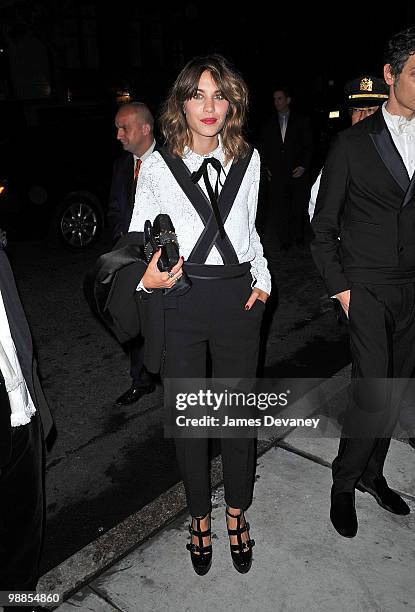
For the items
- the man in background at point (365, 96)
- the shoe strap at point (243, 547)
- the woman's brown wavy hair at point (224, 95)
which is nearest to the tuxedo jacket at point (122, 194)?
the woman's brown wavy hair at point (224, 95)

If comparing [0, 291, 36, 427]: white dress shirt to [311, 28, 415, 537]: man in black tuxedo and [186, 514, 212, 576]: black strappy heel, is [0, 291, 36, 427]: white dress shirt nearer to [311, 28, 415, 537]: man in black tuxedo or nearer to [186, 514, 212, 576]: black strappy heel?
[186, 514, 212, 576]: black strappy heel

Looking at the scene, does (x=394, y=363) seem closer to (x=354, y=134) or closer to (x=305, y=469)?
(x=305, y=469)

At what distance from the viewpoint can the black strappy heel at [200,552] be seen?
278cm

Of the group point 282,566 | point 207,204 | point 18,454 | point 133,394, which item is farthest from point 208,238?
point 133,394

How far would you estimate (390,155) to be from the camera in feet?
8.67

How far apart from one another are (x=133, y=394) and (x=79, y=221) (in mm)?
4965

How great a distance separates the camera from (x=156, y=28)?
27828 mm

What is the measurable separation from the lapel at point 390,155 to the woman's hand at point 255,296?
2.42 ft

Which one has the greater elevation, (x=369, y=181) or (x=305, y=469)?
(x=369, y=181)

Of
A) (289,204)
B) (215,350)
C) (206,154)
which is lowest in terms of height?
(289,204)

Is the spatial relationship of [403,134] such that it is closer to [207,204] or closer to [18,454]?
[207,204]

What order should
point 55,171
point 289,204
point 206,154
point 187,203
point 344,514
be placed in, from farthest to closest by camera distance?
1. point 55,171
2. point 289,204
3. point 344,514
4. point 206,154
5. point 187,203

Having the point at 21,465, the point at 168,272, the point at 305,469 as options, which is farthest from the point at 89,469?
the point at 168,272

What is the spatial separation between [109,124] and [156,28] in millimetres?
20572
